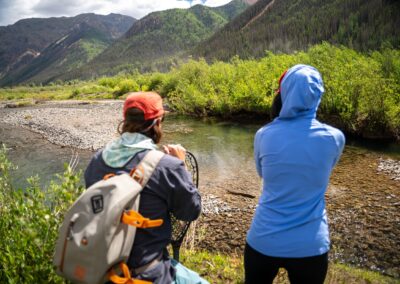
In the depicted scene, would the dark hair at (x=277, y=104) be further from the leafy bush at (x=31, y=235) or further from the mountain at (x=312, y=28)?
the mountain at (x=312, y=28)

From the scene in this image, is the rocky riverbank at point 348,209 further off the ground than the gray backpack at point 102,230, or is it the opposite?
the gray backpack at point 102,230

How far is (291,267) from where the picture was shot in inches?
99.4

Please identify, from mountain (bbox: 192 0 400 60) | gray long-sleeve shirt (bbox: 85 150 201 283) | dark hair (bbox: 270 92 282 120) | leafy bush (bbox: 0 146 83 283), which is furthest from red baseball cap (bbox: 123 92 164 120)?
mountain (bbox: 192 0 400 60)

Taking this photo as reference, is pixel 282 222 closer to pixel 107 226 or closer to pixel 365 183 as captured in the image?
pixel 107 226

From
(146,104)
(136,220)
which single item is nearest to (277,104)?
(146,104)

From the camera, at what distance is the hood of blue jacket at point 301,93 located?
2.46m

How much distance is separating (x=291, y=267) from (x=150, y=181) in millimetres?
1249

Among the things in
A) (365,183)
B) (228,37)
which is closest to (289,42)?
(228,37)

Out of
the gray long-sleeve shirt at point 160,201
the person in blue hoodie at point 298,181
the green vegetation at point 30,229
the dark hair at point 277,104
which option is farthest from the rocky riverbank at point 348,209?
the gray long-sleeve shirt at point 160,201

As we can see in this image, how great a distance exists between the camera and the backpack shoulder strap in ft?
7.18

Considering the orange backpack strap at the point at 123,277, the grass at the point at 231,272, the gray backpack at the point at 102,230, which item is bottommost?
the grass at the point at 231,272

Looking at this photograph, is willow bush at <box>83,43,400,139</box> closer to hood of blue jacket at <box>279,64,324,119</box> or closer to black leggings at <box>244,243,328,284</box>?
hood of blue jacket at <box>279,64,324,119</box>

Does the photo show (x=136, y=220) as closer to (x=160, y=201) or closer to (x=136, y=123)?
(x=160, y=201)

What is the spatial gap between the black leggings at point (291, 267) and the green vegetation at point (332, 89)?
1409 centimetres
